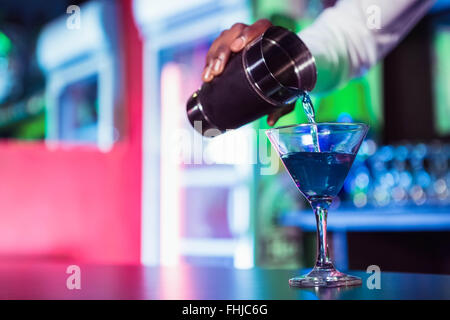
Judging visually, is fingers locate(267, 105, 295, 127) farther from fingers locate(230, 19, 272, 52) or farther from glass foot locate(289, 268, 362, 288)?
glass foot locate(289, 268, 362, 288)

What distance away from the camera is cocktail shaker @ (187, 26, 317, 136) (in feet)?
3.25

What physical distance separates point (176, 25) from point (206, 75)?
8.58 ft

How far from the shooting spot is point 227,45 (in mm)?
1078

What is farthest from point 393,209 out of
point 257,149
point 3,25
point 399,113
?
point 3,25

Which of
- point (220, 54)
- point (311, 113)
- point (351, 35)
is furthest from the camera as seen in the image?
point (351, 35)

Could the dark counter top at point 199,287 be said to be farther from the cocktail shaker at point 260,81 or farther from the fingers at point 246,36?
the fingers at point 246,36

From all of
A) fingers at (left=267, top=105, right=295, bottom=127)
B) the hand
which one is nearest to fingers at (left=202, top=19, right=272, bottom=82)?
the hand

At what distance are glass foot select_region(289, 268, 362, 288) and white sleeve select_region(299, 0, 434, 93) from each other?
1.84 ft

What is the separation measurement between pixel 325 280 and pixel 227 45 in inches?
19.5

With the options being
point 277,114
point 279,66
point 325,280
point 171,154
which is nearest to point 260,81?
point 279,66

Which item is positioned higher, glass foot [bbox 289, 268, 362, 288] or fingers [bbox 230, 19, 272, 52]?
fingers [bbox 230, 19, 272, 52]

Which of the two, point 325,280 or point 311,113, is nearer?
point 325,280

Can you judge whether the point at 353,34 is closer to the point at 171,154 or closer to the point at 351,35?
the point at 351,35

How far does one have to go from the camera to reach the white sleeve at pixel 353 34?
1260 mm
